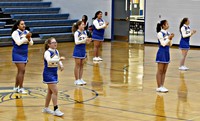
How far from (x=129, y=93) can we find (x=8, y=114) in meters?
3.44

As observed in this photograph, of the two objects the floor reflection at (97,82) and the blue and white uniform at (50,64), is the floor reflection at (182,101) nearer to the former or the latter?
the floor reflection at (97,82)

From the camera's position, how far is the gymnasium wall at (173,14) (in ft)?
74.9

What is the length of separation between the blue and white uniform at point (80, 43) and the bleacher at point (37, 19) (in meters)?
11.9

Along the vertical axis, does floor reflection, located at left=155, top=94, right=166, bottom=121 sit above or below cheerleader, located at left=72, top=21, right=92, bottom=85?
below

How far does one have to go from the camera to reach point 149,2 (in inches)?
967

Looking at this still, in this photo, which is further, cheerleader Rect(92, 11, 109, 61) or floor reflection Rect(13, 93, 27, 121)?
cheerleader Rect(92, 11, 109, 61)

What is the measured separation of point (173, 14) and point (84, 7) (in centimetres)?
599

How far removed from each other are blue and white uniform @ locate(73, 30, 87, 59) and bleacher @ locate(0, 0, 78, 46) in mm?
11861

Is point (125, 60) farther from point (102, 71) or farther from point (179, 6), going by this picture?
point (179, 6)

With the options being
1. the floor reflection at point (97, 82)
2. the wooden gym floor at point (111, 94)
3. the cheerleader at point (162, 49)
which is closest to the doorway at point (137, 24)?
the wooden gym floor at point (111, 94)

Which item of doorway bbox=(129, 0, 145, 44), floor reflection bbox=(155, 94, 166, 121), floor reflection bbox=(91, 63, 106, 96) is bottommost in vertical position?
floor reflection bbox=(155, 94, 166, 121)

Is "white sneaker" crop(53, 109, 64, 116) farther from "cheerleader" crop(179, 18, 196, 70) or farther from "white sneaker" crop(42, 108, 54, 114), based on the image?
"cheerleader" crop(179, 18, 196, 70)

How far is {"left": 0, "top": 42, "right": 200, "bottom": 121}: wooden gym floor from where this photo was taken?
372 inches

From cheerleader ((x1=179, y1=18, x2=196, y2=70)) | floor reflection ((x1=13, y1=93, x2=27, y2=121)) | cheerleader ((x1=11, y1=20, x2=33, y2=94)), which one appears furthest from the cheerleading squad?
cheerleader ((x1=179, y1=18, x2=196, y2=70))
